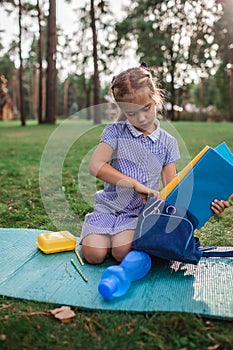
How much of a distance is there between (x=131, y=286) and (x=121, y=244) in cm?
34

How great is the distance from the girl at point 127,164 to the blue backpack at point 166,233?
0.13m

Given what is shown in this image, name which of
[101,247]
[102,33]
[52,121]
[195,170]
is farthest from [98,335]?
[102,33]

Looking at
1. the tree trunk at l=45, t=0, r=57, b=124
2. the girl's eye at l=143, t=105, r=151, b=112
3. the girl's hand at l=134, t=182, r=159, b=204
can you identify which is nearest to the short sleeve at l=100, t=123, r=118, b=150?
the girl's eye at l=143, t=105, r=151, b=112

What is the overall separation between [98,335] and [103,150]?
3.81 feet

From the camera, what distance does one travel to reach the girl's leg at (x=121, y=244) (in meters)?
2.33

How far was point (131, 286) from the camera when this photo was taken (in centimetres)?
205

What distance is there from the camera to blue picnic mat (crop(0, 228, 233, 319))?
73.2 inches

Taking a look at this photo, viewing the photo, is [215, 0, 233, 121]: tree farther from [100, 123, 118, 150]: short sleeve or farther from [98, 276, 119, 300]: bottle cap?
[98, 276, 119, 300]: bottle cap

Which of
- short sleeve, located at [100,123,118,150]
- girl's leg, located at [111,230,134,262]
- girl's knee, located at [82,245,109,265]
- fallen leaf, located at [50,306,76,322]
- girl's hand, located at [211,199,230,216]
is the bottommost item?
fallen leaf, located at [50,306,76,322]

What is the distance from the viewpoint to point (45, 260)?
2.44 m

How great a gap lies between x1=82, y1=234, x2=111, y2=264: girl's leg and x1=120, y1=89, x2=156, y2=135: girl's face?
0.70 meters

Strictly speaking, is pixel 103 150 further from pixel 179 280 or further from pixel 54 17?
pixel 54 17

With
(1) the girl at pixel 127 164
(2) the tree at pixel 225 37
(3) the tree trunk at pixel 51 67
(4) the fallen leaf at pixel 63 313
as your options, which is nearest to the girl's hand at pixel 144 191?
(1) the girl at pixel 127 164

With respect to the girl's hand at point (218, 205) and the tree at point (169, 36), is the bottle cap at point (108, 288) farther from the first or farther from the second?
the tree at point (169, 36)
